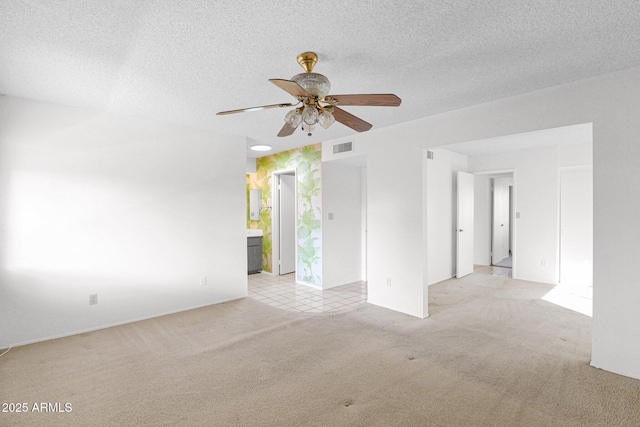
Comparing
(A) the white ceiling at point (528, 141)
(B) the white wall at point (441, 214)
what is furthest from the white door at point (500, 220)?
(B) the white wall at point (441, 214)

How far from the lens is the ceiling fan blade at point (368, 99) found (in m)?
2.10

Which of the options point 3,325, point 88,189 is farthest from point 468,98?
point 3,325

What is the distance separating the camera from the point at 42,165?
125 inches

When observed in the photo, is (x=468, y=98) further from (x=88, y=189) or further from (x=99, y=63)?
(x=88, y=189)

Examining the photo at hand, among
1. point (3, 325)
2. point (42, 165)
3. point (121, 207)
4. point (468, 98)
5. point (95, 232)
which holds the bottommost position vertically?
point (3, 325)

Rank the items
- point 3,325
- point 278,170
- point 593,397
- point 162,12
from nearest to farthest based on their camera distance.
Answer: point 162,12 < point 593,397 < point 3,325 < point 278,170

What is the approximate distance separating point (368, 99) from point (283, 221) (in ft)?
14.4

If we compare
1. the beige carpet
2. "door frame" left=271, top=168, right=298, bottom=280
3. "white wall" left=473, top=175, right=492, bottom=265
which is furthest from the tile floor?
"door frame" left=271, top=168, right=298, bottom=280

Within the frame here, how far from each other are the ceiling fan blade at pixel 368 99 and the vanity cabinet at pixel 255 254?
4634 millimetres

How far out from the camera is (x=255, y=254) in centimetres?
651

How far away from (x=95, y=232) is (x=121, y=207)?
38 cm

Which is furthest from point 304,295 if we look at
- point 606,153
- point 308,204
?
point 606,153

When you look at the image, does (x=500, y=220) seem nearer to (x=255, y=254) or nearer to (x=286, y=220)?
(x=286, y=220)

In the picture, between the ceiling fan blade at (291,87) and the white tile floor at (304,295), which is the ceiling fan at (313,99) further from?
the white tile floor at (304,295)
